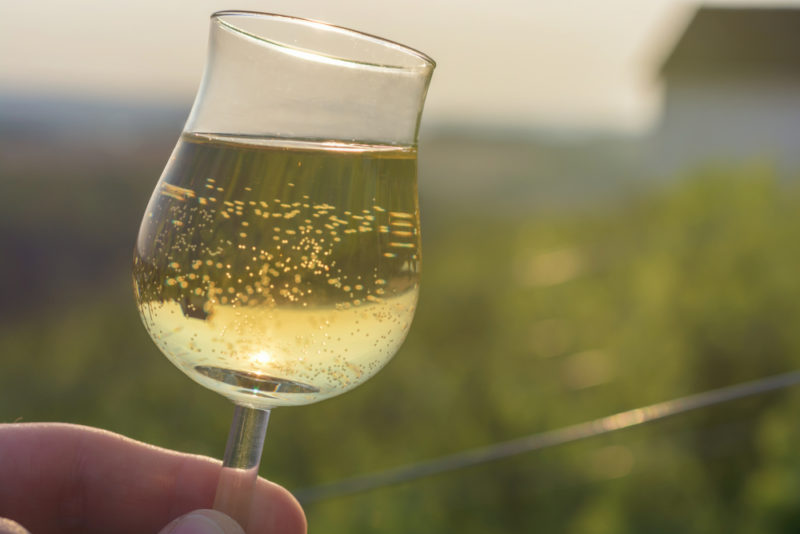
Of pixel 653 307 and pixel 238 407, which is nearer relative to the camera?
pixel 238 407

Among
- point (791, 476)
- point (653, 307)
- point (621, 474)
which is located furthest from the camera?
point (653, 307)

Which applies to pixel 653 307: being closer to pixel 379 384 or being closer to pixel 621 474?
pixel 621 474

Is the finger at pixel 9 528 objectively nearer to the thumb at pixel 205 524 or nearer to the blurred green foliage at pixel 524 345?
the thumb at pixel 205 524

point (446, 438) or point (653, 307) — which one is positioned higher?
point (653, 307)

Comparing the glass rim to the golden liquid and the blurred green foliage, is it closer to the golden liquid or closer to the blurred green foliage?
the golden liquid

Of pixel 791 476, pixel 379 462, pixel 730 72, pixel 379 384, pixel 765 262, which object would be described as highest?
pixel 730 72

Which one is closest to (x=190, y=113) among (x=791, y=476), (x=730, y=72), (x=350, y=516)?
(x=350, y=516)

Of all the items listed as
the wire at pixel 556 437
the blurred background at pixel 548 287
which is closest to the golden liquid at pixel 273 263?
the wire at pixel 556 437

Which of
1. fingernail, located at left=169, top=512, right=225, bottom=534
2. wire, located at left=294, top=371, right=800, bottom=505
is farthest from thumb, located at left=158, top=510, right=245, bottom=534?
wire, located at left=294, top=371, right=800, bottom=505
